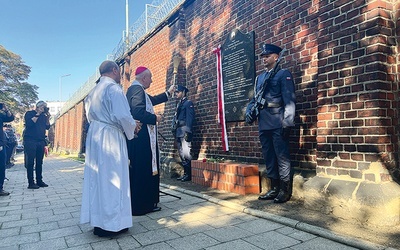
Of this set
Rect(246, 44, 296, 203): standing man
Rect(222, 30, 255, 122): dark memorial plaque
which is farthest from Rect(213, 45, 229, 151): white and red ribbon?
Rect(246, 44, 296, 203): standing man

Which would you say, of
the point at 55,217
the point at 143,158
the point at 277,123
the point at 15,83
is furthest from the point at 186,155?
the point at 15,83

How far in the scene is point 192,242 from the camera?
2682 millimetres

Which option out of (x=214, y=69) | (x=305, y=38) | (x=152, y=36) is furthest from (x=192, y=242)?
(x=152, y=36)

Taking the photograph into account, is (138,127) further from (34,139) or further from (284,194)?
(34,139)

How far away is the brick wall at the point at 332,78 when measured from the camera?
3076mm

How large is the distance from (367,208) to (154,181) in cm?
255

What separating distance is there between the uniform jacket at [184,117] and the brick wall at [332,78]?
45 cm

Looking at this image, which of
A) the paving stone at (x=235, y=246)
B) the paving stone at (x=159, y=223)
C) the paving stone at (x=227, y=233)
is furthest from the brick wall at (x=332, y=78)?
the paving stone at (x=159, y=223)

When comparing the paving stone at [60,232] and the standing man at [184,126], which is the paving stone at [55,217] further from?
the standing man at [184,126]

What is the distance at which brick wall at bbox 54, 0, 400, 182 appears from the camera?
308cm

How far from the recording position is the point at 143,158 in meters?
3.86

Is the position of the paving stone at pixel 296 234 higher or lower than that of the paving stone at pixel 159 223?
higher

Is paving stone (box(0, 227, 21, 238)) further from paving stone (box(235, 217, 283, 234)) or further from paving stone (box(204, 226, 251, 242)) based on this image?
paving stone (box(235, 217, 283, 234))

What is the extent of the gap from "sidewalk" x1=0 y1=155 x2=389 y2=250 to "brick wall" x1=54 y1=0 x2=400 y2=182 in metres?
0.99
